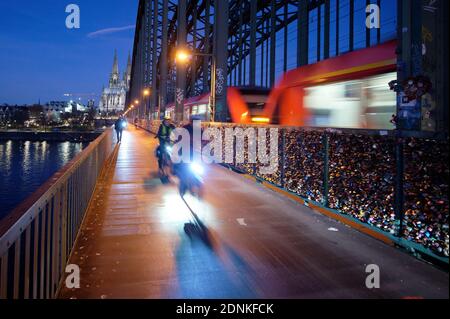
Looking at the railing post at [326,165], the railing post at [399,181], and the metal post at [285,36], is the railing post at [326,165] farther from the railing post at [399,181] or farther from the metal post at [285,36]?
the metal post at [285,36]

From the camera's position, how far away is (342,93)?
36.8 ft

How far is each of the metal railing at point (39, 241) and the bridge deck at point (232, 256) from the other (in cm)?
31

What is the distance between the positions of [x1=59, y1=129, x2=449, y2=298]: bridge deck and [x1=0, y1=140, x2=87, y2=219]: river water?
4.80 m

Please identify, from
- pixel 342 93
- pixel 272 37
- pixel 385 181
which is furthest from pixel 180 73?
pixel 385 181

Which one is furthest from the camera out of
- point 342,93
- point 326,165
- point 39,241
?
point 342,93

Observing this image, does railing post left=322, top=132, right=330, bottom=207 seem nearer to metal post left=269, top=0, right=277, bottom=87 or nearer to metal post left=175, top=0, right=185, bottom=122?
metal post left=175, top=0, right=185, bottom=122

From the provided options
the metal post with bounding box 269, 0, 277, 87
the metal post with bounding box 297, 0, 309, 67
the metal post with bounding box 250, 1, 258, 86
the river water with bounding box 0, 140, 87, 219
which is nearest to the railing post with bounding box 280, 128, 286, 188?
the river water with bounding box 0, 140, 87, 219

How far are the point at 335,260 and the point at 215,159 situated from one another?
33.1ft

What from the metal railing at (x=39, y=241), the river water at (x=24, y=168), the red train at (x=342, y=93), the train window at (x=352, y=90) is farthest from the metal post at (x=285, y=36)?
the metal railing at (x=39, y=241)

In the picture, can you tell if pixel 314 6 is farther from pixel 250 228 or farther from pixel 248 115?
pixel 250 228

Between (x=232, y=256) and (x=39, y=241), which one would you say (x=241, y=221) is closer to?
(x=232, y=256)

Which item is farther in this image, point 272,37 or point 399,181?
point 272,37

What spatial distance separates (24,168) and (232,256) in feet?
162
